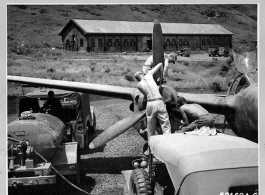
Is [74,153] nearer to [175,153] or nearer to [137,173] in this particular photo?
[137,173]

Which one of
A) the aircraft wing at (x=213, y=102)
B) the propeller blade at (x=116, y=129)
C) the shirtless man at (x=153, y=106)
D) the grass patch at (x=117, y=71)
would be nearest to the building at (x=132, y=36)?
the grass patch at (x=117, y=71)

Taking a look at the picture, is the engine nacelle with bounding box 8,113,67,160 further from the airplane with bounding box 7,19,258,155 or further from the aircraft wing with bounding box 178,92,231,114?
the aircraft wing with bounding box 178,92,231,114

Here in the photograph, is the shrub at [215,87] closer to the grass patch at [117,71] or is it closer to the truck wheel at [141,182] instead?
the grass patch at [117,71]

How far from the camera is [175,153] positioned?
4105mm

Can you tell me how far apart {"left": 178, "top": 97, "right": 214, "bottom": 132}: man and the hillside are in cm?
232

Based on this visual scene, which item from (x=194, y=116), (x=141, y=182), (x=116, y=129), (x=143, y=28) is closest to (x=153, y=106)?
(x=194, y=116)

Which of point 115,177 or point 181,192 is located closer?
point 181,192

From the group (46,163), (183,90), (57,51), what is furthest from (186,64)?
(46,163)

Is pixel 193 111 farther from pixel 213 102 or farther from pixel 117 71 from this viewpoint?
pixel 117 71

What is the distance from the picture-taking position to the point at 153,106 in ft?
20.5

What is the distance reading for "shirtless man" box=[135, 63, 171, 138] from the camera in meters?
6.22

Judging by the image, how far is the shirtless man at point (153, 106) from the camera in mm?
6223

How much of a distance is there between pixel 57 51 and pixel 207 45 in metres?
4.72

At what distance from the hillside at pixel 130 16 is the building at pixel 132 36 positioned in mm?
369
